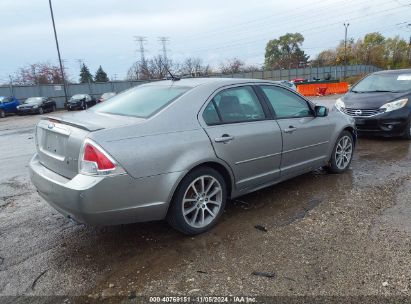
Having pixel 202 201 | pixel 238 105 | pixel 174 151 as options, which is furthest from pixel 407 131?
pixel 174 151

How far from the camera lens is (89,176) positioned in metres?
2.91

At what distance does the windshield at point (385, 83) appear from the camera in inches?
321

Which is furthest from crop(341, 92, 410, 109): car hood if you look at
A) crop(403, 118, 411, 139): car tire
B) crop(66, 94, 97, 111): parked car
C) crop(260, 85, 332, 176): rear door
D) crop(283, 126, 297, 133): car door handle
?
crop(66, 94, 97, 111): parked car

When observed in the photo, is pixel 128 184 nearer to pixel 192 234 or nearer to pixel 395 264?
pixel 192 234

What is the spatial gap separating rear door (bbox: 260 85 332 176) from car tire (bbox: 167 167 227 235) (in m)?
1.09

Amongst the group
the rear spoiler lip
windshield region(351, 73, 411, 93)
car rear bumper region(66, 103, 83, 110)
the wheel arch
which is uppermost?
the rear spoiler lip

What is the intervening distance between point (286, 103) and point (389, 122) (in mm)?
4089

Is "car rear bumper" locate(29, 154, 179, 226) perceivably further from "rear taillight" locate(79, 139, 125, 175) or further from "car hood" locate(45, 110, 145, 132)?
"car hood" locate(45, 110, 145, 132)

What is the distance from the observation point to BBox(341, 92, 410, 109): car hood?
7585 millimetres

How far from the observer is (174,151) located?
3219 mm

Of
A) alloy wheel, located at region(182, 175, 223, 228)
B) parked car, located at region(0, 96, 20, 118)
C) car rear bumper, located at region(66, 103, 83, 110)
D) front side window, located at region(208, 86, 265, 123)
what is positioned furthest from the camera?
car rear bumper, located at region(66, 103, 83, 110)

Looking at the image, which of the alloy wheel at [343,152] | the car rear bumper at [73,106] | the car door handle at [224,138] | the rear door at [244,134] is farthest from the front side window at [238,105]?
the car rear bumper at [73,106]

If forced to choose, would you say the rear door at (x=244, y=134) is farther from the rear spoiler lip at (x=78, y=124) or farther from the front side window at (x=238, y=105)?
the rear spoiler lip at (x=78, y=124)

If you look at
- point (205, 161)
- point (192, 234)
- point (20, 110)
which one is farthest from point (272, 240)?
point (20, 110)
